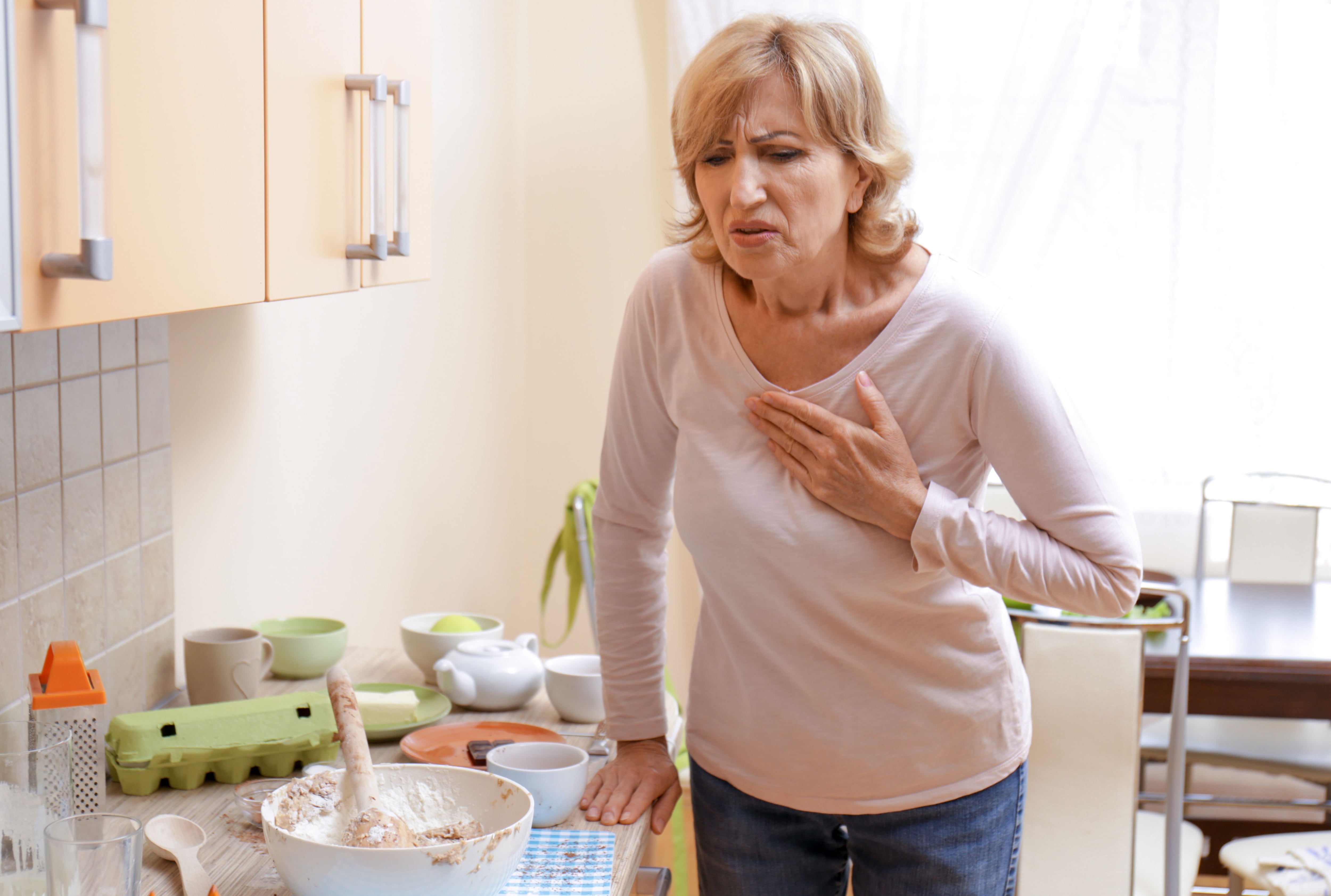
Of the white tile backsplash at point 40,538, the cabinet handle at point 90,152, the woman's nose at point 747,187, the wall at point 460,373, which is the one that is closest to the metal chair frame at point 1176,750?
the woman's nose at point 747,187

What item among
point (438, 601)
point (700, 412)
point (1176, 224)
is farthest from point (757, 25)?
point (1176, 224)

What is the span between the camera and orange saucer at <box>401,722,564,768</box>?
1.35 meters

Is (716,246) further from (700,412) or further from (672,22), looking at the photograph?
(672,22)

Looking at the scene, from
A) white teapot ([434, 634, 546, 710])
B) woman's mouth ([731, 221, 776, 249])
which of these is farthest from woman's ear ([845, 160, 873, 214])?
white teapot ([434, 634, 546, 710])

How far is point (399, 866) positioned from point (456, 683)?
629 millimetres

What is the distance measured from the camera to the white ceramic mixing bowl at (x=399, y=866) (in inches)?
35.9

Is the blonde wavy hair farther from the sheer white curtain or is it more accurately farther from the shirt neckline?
the sheer white curtain

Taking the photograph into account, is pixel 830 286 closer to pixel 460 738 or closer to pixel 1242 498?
pixel 460 738

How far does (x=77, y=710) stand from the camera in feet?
3.58

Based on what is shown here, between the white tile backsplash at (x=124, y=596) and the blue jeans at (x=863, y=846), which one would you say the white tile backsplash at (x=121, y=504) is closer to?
the white tile backsplash at (x=124, y=596)

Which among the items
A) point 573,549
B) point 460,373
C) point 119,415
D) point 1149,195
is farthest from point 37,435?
point 1149,195

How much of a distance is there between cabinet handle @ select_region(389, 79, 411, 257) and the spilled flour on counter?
602 mm

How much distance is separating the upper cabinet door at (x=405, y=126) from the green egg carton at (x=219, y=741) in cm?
50

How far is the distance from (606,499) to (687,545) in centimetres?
13
